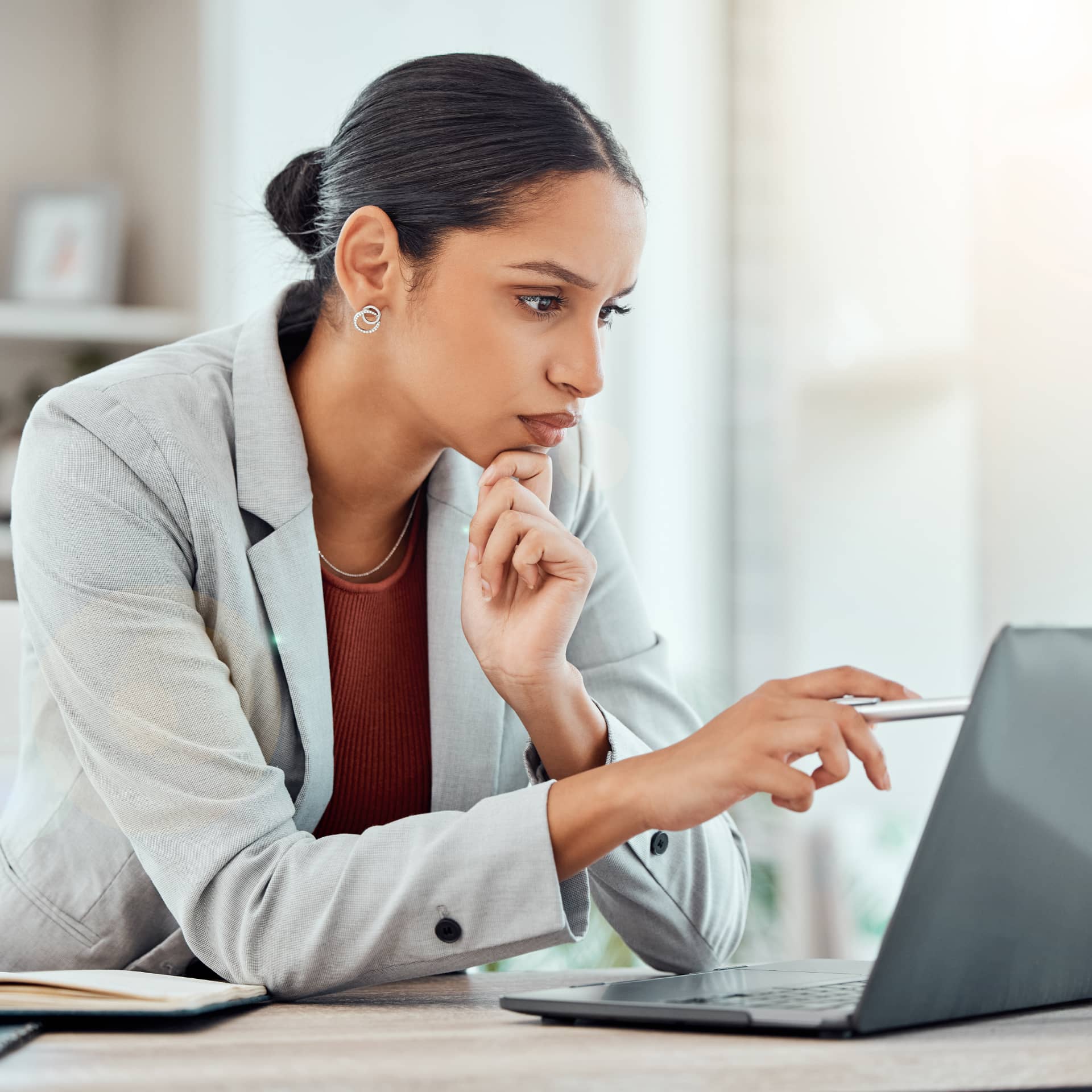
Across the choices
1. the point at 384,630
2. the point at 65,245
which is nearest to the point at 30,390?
the point at 65,245

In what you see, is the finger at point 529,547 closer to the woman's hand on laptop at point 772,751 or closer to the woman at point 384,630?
the woman at point 384,630

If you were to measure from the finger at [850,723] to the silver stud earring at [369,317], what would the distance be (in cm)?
62

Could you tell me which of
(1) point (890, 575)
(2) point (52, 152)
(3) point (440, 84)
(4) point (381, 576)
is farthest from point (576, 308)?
(2) point (52, 152)

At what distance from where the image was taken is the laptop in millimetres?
669

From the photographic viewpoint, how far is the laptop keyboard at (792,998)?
731 mm

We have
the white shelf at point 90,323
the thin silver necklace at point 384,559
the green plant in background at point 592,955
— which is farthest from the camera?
the white shelf at point 90,323

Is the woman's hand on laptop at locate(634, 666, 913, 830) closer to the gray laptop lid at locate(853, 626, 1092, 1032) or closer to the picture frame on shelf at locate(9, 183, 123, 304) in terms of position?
the gray laptop lid at locate(853, 626, 1092, 1032)

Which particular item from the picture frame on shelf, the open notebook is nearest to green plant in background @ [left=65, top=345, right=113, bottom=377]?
the picture frame on shelf

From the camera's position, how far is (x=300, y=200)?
1.42 metres

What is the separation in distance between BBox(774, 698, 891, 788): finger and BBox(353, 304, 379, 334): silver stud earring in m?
0.62

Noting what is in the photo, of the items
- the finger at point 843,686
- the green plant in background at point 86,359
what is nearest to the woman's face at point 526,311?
the finger at point 843,686

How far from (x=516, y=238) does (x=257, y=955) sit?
2.07ft

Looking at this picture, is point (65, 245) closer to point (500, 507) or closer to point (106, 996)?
point (500, 507)

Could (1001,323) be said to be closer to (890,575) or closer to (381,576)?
(890,575)
